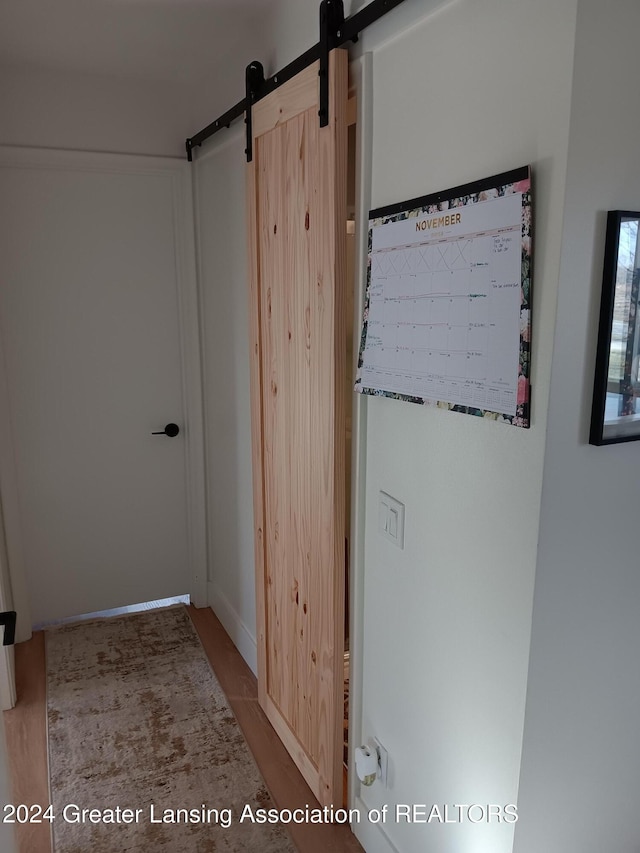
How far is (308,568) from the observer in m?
2.00

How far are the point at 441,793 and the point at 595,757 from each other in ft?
1.21

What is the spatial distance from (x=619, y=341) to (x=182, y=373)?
241 cm

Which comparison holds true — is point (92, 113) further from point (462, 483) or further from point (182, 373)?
point (462, 483)

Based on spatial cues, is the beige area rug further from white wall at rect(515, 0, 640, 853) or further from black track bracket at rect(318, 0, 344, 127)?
black track bracket at rect(318, 0, 344, 127)

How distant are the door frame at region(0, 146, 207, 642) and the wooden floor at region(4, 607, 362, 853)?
13.4 inches

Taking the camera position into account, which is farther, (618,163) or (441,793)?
(441,793)

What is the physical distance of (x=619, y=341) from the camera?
1127mm

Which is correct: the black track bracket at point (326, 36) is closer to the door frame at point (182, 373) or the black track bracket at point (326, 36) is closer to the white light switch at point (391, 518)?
the white light switch at point (391, 518)

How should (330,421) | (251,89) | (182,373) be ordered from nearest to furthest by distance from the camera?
(330,421), (251,89), (182,373)

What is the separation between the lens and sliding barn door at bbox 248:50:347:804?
173cm

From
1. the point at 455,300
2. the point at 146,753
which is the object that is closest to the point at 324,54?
the point at 455,300

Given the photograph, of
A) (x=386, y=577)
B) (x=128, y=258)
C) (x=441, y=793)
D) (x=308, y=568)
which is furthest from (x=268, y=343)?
(x=441, y=793)

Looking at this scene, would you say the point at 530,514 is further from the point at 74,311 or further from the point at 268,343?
the point at 74,311

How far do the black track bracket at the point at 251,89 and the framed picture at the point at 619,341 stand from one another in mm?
1436
